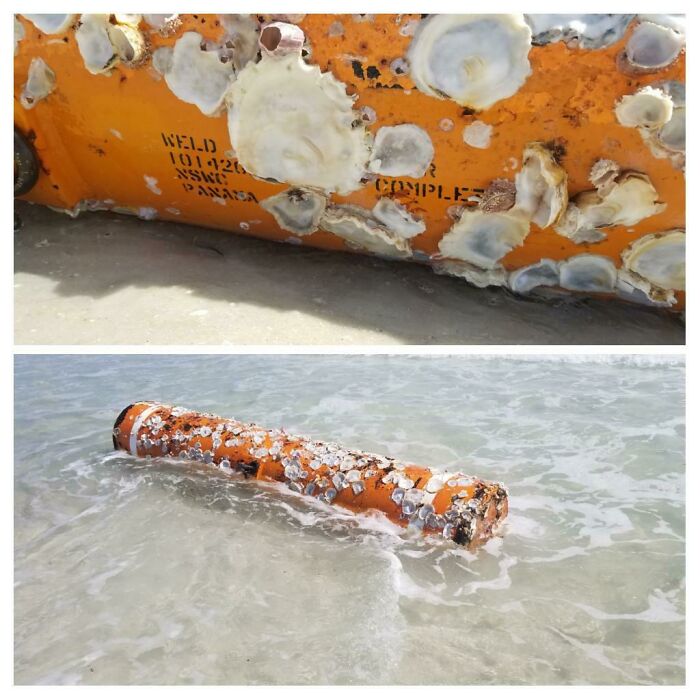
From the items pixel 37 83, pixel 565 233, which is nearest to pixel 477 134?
pixel 565 233

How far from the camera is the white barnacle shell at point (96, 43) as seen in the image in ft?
10.3

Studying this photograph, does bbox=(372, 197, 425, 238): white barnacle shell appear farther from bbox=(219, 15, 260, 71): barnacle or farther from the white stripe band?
the white stripe band

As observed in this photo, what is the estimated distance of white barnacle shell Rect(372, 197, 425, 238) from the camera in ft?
10.4

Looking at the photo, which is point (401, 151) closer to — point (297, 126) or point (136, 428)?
point (297, 126)

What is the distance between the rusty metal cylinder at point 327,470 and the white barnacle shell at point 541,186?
1210 mm

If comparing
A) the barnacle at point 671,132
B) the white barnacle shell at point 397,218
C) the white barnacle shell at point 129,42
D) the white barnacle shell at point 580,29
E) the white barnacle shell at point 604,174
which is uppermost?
the white barnacle shell at point 129,42

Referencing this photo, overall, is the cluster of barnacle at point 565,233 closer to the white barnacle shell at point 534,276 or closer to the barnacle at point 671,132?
the white barnacle shell at point 534,276

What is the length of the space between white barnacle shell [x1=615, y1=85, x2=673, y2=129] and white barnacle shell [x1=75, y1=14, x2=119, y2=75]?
7.82ft

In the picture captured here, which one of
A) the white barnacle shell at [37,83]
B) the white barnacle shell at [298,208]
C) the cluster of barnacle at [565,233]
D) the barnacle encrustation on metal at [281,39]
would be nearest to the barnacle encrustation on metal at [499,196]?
the cluster of barnacle at [565,233]

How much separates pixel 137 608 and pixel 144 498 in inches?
31.8

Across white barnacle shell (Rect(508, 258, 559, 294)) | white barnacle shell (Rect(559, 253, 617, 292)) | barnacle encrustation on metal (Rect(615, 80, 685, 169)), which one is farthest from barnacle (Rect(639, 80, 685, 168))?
white barnacle shell (Rect(508, 258, 559, 294))

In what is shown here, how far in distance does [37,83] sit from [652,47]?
301 cm

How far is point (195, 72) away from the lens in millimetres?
3049

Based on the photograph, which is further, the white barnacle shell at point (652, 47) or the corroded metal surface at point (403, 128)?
the corroded metal surface at point (403, 128)
